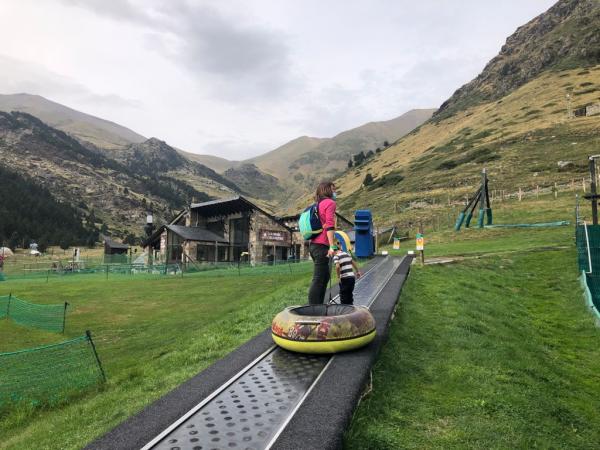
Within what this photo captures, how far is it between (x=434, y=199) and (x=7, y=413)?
A: 54065mm

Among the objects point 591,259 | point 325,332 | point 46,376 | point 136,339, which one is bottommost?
point 136,339

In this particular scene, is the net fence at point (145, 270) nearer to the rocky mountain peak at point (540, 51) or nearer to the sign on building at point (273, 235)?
the sign on building at point (273, 235)

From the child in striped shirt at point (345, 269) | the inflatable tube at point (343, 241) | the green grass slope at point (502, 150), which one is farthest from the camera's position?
the green grass slope at point (502, 150)

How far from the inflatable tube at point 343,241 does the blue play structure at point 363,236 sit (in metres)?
14.2

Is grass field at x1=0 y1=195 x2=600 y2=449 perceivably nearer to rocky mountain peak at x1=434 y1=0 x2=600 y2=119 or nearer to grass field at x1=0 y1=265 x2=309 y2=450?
grass field at x1=0 y1=265 x2=309 y2=450

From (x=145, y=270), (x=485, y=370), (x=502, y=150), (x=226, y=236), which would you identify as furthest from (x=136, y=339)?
(x=502, y=150)

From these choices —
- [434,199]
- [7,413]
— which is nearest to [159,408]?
[7,413]

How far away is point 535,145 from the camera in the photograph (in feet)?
212

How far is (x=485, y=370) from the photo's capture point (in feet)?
20.9

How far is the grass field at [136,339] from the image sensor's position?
5.68 metres

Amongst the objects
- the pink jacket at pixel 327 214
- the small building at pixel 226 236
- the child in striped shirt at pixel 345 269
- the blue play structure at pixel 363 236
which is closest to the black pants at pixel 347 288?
the child in striped shirt at pixel 345 269

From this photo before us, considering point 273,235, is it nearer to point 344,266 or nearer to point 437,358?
point 344,266

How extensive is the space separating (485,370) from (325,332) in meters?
2.77

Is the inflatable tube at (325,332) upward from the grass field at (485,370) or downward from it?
upward
